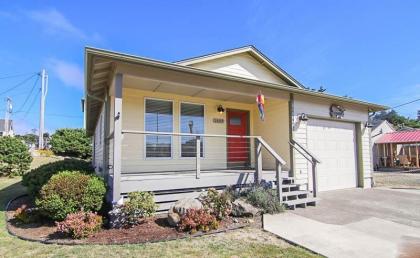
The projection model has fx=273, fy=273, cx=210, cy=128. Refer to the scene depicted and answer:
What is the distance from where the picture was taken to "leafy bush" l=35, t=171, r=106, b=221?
17.6 feet

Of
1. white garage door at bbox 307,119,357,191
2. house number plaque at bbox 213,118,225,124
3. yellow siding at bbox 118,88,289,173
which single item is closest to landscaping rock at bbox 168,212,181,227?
yellow siding at bbox 118,88,289,173

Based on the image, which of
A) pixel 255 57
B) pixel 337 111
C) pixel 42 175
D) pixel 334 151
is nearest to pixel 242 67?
pixel 255 57

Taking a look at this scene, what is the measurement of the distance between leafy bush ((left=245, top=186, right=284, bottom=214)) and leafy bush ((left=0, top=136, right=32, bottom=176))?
1502cm

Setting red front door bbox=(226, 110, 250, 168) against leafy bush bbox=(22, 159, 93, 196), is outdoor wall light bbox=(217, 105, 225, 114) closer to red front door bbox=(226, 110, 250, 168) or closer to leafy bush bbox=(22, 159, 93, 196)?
red front door bbox=(226, 110, 250, 168)

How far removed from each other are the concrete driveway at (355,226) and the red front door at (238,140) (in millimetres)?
3308

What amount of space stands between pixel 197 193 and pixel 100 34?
18536 mm

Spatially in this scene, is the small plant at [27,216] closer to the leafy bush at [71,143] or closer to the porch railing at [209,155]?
the porch railing at [209,155]

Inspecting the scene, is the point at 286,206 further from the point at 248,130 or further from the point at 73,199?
the point at 73,199

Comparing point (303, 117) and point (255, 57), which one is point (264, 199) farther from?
point (255, 57)

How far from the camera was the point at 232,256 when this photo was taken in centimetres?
416

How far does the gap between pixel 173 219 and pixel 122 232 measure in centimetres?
98

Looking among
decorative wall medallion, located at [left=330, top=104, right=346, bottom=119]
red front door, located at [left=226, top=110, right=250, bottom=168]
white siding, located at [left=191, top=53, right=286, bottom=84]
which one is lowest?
red front door, located at [left=226, top=110, right=250, bottom=168]

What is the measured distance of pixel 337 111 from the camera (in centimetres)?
1062

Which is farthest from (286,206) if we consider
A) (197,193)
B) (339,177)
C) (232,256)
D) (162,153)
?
(339,177)
